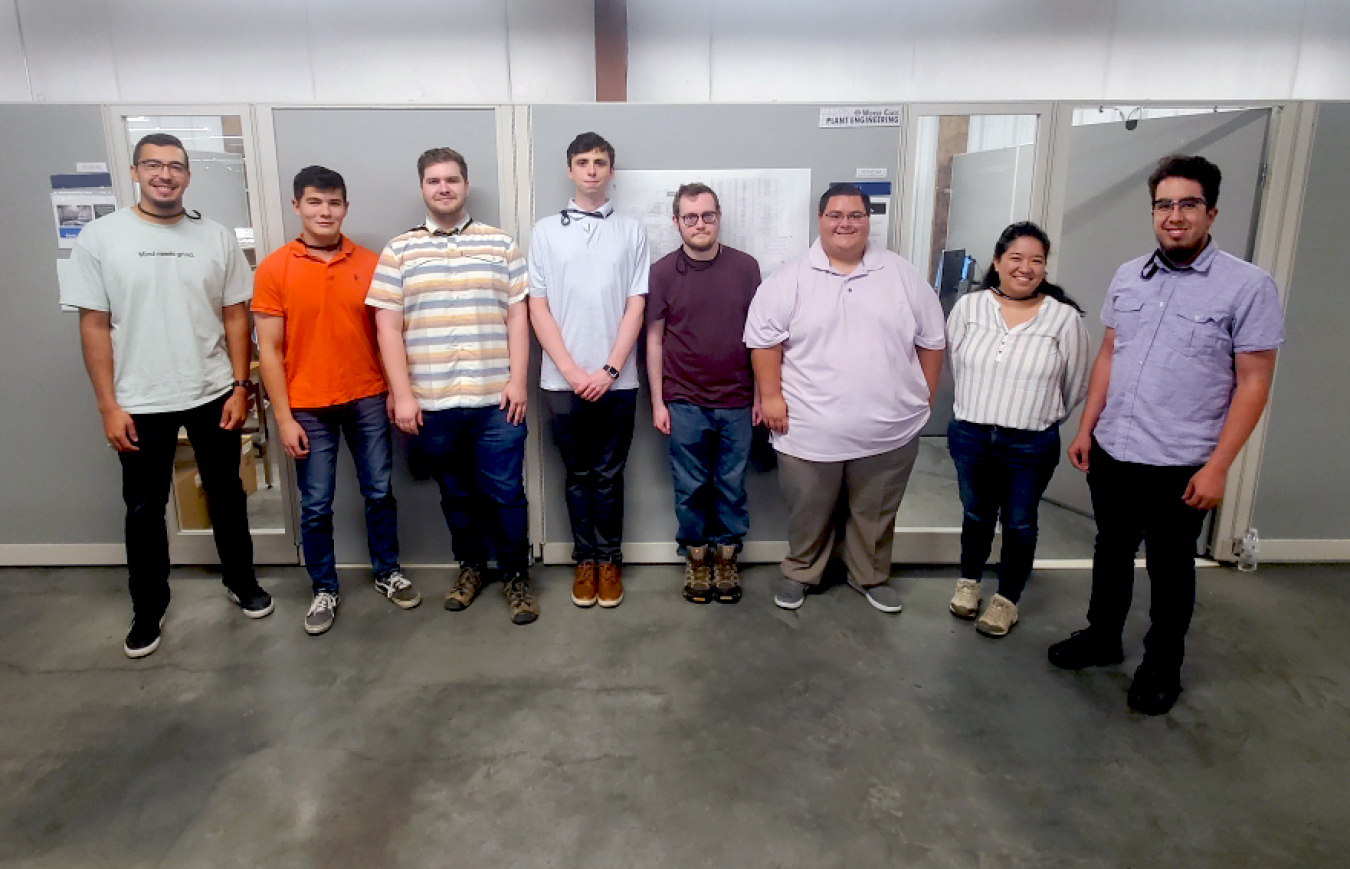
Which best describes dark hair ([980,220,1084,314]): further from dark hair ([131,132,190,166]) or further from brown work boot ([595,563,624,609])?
dark hair ([131,132,190,166])

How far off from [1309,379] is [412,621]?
3631mm

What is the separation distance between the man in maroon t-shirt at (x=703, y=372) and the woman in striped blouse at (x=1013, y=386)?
73 cm

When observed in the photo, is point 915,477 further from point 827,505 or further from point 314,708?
point 314,708

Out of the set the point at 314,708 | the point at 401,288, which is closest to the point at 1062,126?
the point at 401,288

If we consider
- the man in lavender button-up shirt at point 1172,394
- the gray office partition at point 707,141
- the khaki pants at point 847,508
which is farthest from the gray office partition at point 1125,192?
the khaki pants at point 847,508

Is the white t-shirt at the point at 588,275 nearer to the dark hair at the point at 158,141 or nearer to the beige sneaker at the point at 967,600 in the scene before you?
the dark hair at the point at 158,141

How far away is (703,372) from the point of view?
272 centimetres

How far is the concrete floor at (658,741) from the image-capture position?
174 cm

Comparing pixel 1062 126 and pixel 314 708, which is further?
pixel 1062 126

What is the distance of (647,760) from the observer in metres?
2.01

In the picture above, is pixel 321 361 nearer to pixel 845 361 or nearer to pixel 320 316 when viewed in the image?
pixel 320 316

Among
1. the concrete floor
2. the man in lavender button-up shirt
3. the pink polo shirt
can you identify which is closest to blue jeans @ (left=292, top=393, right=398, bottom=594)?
the concrete floor

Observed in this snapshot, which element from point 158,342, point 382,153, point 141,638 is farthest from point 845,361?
point 141,638

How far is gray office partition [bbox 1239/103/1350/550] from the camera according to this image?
298 cm
